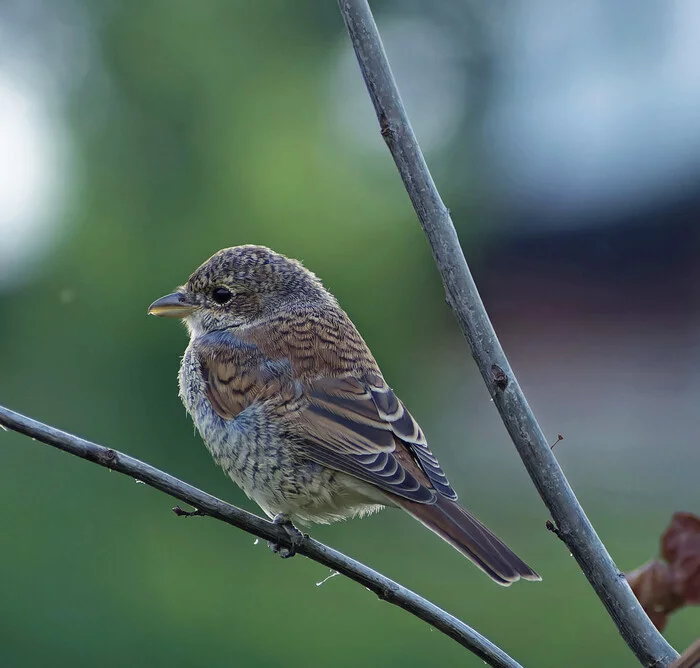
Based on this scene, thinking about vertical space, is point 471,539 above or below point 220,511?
below

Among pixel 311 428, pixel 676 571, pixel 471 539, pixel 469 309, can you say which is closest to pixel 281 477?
pixel 311 428

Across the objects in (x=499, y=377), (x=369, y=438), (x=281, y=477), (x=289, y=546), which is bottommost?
(x=289, y=546)

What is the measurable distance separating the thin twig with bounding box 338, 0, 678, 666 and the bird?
533mm

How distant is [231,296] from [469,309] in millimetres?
1659

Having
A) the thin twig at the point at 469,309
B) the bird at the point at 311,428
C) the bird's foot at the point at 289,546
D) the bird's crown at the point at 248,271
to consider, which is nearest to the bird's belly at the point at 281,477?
the bird at the point at 311,428

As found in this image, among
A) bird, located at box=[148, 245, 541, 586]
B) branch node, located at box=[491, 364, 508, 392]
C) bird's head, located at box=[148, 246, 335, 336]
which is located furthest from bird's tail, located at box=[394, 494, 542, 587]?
bird's head, located at box=[148, 246, 335, 336]

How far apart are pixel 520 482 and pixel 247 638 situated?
5164 mm

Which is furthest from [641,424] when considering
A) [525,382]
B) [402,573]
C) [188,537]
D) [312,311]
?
[312,311]

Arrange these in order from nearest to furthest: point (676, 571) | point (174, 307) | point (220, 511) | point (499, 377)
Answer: point (676, 571) < point (499, 377) < point (220, 511) < point (174, 307)

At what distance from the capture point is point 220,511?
2.06 metres

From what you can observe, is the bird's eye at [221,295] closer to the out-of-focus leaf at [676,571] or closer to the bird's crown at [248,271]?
the bird's crown at [248,271]

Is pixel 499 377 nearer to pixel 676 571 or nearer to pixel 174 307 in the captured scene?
pixel 676 571

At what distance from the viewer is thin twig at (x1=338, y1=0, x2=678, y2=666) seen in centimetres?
177

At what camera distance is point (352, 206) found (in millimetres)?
7441
